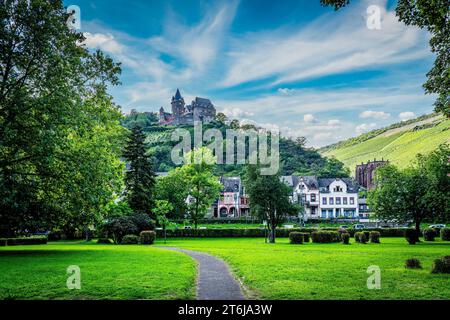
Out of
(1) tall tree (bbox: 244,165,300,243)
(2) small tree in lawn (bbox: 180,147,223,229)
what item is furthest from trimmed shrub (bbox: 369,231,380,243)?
(2) small tree in lawn (bbox: 180,147,223,229)

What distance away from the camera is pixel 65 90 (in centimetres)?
2056

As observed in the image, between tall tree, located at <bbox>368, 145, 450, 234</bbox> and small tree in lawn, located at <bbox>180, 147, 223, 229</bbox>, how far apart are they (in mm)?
27080

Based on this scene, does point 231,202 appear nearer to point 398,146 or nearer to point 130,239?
point 130,239

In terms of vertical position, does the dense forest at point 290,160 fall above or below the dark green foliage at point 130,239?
above

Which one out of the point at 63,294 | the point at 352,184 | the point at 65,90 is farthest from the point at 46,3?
the point at 352,184

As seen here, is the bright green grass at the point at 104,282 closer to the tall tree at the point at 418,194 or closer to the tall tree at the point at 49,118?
the tall tree at the point at 49,118

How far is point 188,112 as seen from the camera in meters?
180

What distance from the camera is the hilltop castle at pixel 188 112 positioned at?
580 feet

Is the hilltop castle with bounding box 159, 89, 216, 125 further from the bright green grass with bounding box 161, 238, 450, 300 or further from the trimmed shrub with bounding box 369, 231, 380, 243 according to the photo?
the bright green grass with bounding box 161, 238, 450, 300

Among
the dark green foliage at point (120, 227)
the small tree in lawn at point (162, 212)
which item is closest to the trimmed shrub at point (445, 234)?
the small tree in lawn at point (162, 212)

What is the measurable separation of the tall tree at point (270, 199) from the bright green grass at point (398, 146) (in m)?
71.8

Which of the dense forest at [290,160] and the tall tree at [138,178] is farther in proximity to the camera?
the dense forest at [290,160]

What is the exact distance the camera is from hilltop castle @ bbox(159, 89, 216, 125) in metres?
177
